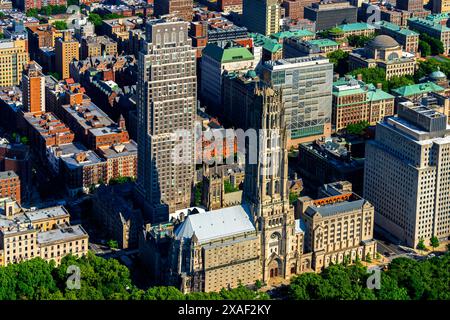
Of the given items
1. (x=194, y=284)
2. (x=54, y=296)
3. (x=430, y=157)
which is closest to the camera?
→ (x=54, y=296)

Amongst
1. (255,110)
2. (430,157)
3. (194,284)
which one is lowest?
(194,284)

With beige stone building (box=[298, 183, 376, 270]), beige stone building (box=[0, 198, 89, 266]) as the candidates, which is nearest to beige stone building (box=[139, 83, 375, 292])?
beige stone building (box=[298, 183, 376, 270])

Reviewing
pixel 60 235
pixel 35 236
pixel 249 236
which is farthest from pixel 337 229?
pixel 35 236

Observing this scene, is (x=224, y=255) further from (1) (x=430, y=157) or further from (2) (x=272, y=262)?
(1) (x=430, y=157)

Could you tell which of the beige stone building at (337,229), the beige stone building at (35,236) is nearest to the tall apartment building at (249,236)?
the beige stone building at (337,229)

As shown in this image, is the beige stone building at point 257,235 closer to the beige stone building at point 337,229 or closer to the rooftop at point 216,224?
the rooftop at point 216,224

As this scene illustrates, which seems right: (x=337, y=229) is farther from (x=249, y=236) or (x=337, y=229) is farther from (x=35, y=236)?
(x=35, y=236)
